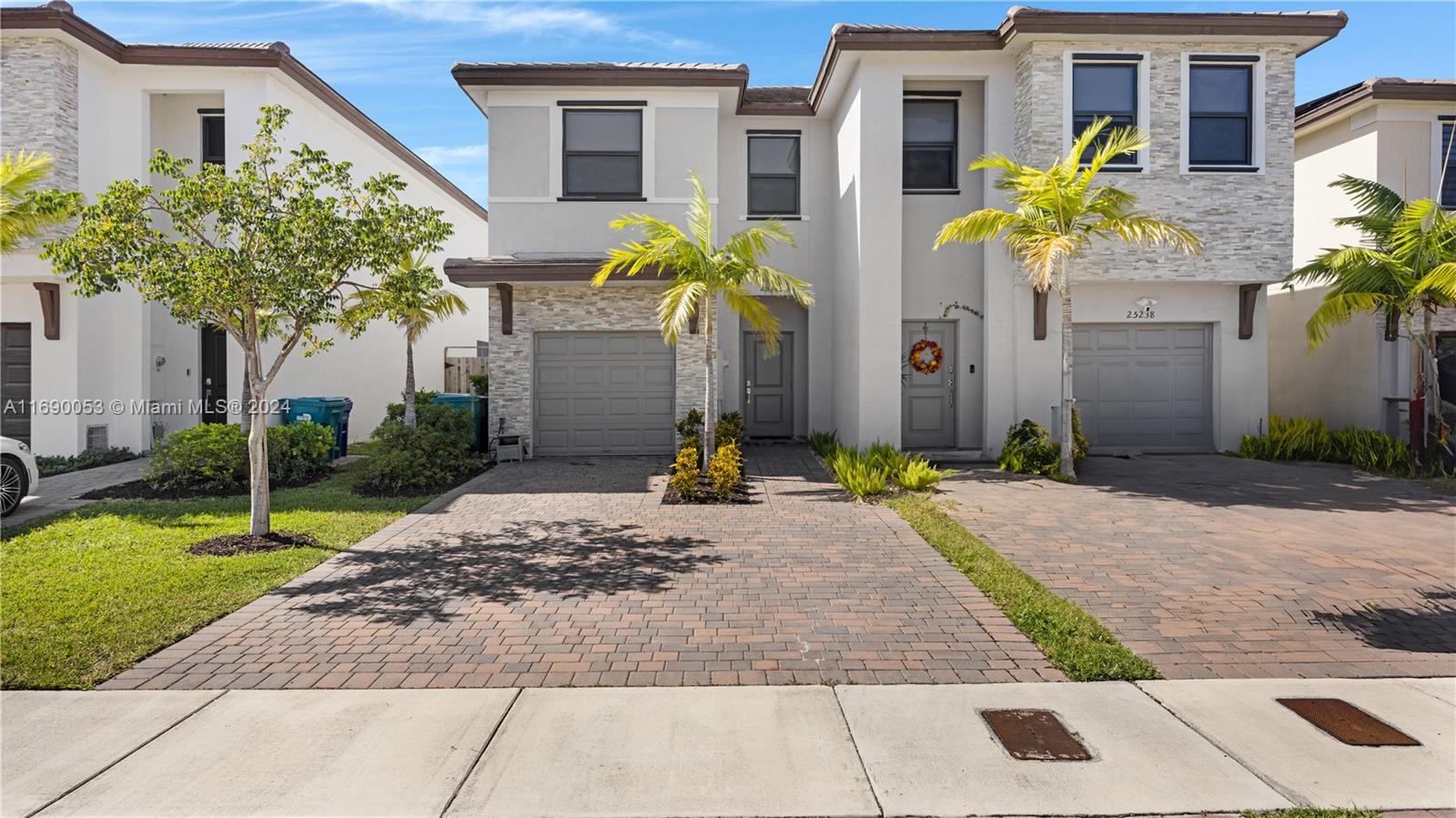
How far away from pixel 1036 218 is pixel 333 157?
14084mm

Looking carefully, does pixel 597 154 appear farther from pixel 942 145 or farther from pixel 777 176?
pixel 942 145

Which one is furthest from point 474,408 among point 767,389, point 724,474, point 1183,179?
point 1183,179

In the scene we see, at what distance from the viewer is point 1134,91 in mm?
13602

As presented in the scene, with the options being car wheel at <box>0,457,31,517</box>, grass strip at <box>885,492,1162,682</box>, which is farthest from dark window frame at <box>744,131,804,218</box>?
car wheel at <box>0,457,31,517</box>

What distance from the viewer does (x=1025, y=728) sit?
4.35 metres

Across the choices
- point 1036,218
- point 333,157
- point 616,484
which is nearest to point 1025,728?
point 616,484

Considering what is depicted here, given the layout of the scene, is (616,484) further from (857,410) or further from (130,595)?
(130,595)

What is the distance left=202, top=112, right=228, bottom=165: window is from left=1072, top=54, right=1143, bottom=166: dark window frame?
50.5 ft

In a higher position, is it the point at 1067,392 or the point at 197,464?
the point at 1067,392

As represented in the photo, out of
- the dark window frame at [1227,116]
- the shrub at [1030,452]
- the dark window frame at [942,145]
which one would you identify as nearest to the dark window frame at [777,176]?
the dark window frame at [942,145]

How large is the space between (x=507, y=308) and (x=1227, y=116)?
1244cm

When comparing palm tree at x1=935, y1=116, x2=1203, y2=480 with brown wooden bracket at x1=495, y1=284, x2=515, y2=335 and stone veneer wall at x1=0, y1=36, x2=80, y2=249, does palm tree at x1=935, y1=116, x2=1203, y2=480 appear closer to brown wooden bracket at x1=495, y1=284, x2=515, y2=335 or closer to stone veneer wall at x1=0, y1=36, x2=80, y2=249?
brown wooden bracket at x1=495, y1=284, x2=515, y2=335

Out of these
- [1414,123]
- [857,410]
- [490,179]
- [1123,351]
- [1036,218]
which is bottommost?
[857,410]

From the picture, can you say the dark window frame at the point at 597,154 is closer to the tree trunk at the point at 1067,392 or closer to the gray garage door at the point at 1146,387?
the tree trunk at the point at 1067,392
